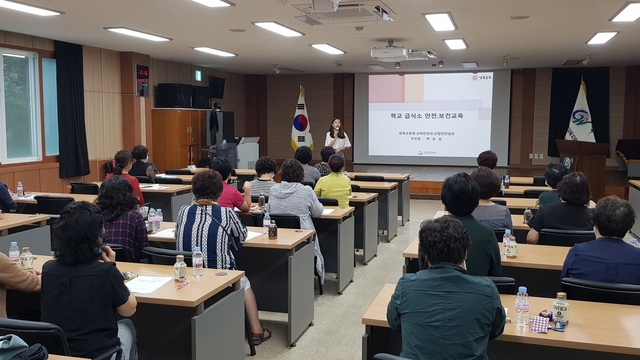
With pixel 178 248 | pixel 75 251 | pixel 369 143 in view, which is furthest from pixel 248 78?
pixel 75 251

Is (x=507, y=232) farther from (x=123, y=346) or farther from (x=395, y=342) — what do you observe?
(x=123, y=346)

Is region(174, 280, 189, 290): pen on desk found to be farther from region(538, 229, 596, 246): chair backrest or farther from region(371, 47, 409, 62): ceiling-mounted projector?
region(371, 47, 409, 62): ceiling-mounted projector

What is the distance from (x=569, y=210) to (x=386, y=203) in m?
3.53

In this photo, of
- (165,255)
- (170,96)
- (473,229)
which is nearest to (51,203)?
(165,255)

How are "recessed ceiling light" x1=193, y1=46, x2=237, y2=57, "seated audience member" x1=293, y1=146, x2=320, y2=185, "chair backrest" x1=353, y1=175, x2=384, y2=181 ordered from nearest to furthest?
1. "seated audience member" x1=293, y1=146, x2=320, y2=185
2. "chair backrest" x1=353, y1=175, x2=384, y2=181
3. "recessed ceiling light" x1=193, y1=46, x2=237, y2=57

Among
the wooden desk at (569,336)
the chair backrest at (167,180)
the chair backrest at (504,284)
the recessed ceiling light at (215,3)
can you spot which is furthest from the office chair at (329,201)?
the chair backrest at (167,180)

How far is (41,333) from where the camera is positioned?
2135 millimetres

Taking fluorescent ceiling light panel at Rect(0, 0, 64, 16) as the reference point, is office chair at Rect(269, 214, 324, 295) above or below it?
below

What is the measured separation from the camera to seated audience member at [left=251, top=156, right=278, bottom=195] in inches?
203

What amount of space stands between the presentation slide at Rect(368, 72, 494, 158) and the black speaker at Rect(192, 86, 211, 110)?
461cm

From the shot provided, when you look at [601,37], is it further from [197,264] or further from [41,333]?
[41,333]

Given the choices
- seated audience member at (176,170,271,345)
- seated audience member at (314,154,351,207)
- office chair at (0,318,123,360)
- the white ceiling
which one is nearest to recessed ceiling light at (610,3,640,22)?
the white ceiling

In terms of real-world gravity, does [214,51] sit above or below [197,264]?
above

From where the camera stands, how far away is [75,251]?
231cm
